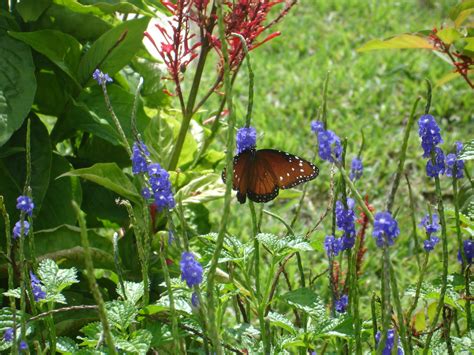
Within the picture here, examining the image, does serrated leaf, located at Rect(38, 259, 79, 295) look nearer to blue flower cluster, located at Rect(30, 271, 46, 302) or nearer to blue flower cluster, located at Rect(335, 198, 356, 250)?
blue flower cluster, located at Rect(30, 271, 46, 302)

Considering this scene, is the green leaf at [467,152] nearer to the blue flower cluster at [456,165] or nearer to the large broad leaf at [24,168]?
the blue flower cluster at [456,165]

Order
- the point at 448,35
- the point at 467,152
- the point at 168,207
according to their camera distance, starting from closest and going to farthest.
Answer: the point at 168,207
the point at 467,152
the point at 448,35

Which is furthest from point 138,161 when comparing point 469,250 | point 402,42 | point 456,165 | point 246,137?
point 402,42

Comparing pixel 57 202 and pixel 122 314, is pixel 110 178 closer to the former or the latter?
pixel 57 202

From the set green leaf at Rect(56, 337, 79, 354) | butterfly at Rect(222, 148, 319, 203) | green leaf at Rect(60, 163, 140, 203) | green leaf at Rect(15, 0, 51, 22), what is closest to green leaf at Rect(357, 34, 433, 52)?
butterfly at Rect(222, 148, 319, 203)

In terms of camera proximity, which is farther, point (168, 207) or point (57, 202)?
point (57, 202)

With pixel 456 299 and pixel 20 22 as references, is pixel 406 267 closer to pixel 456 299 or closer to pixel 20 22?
pixel 456 299

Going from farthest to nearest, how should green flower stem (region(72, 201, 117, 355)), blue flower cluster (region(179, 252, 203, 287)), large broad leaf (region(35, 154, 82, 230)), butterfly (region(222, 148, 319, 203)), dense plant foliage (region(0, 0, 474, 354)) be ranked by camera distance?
1. large broad leaf (region(35, 154, 82, 230))
2. butterfly (region(222, 148, 319, 203))
3. dense plant foliage (region(0, 0, 474, 354))
4. blue flower cluster (region(179, 252, 203, 287))
5. green flower stem (region(72, 201, 117, 355))
